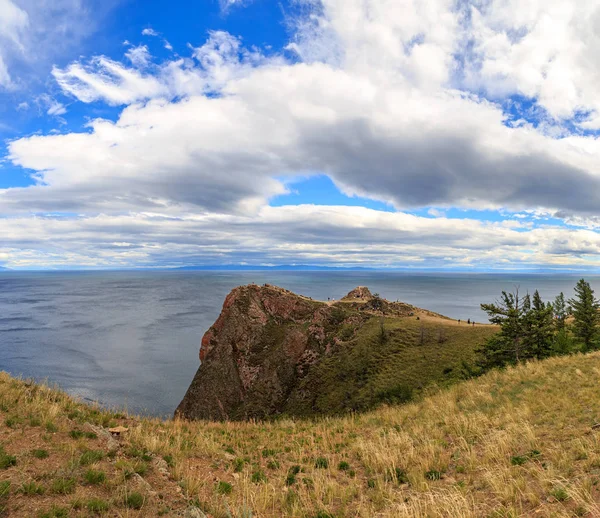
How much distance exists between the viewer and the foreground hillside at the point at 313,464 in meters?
7.68

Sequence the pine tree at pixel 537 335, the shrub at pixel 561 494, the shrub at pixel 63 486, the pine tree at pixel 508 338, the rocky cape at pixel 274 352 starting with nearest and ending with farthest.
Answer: the shrub at pixel 561 494
the shrub at pixel 63 486
the pine tree at pixel 537 335
the pine tree at pixel 508 338
the rocky cape at pixel 274 352

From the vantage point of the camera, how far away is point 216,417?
65500 mm

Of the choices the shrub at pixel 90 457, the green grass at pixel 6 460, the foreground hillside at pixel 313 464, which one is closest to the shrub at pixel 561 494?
the foreground hillside at pixel 313 464

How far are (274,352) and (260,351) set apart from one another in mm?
3964

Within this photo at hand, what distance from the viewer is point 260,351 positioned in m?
73.5

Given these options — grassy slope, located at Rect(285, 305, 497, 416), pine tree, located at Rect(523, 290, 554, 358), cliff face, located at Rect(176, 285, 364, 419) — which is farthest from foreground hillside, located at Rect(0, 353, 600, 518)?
cliff face, located at Rect(176, 285, 364, 419)

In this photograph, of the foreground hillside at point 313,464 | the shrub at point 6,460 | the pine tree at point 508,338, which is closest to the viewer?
the foreground hillside at point 313,464

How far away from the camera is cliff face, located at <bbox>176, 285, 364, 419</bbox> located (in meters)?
66.6

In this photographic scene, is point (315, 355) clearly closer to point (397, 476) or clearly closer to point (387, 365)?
point (387, 365)

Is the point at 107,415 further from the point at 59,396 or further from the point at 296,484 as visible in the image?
the point at 296,484

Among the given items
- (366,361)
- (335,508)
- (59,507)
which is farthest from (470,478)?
(366,361)

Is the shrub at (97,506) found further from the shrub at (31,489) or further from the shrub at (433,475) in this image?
the shrub at (433,475)

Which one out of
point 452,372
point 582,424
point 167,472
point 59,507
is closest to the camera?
point 59,507

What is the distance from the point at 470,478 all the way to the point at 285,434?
1041 centimetres
